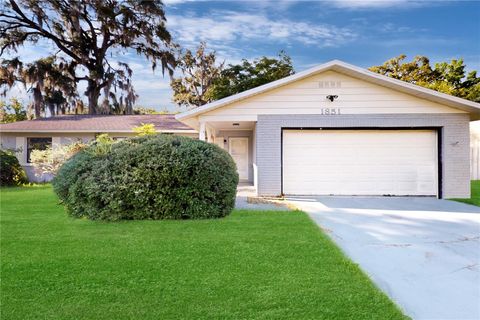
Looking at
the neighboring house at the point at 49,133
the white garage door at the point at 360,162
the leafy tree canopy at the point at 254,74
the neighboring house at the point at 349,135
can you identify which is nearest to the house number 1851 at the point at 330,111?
the neighboring house at the point at 349,135

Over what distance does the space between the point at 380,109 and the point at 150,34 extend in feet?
64.5

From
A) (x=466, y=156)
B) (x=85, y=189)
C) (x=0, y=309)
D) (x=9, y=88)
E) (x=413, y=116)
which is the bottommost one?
(x=0, y=309)

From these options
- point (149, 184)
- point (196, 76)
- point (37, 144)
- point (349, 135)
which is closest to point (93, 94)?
point (196, 76)

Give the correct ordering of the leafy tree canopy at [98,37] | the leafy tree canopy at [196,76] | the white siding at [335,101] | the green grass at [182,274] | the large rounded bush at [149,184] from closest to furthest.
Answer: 1. the green grass at [182,274]
2. the large rounded bush at [149,184]
3. the white siding at [335,101]
4. the leafy tree canopy at [98,37]
5. the leafy tree canopy at [196,76]

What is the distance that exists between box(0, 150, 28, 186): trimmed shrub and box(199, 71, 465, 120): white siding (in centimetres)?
1073

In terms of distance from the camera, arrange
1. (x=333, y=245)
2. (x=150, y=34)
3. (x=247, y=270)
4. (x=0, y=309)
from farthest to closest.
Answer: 1. (x=150, y=34)
2. (x=333, y=245)
3. (x=247, y=270)
4. (x=0, y=309)

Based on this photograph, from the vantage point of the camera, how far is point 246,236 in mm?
5562

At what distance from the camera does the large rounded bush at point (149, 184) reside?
686 cm

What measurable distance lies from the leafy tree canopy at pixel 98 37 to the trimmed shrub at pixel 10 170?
9476 millimetres

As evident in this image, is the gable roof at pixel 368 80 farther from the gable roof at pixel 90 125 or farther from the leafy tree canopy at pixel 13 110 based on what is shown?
the leafy tree canopy at pixel 13 110

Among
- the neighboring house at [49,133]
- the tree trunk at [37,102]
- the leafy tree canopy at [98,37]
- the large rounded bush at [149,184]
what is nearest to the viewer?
the large rounded bush at [149,184]

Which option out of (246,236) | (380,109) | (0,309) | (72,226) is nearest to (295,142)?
(380,109)

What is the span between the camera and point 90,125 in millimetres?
16594

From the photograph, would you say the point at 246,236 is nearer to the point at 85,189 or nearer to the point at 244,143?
the point at 85,189
